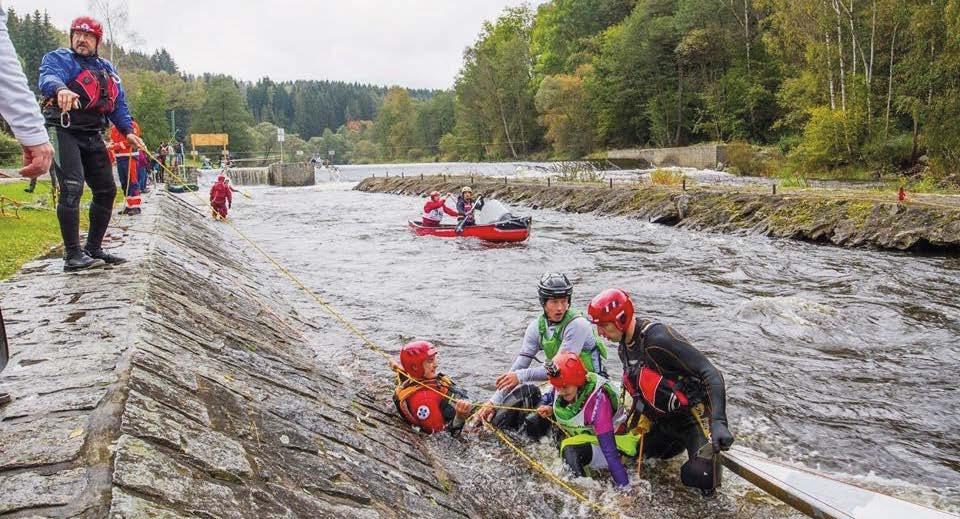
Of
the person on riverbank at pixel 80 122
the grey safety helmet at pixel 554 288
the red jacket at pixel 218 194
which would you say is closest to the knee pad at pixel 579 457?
the grey safety helmet at pixel 554 288

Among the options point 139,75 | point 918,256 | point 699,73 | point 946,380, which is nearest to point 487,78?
point 699,73

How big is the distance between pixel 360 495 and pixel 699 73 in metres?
61.7

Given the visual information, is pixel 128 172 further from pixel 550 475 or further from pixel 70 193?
pixel 550 475

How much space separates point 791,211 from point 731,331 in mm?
10740

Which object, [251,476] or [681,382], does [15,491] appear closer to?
[251,476]

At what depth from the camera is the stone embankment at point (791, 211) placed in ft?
46.8

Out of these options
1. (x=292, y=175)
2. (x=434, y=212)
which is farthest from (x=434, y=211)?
(x=292, y=175)

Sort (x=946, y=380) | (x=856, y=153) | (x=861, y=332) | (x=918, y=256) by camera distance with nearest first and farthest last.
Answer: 1. (x=946, y=380)
2. (x=861, y=332)
3. (x=918, y=256)
4. (x=856, y=153)

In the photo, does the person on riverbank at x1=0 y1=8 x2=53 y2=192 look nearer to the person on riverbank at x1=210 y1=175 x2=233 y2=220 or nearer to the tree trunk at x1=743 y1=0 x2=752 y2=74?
the person on riverbank at x1=210 y1=175 x2=233 y2=220

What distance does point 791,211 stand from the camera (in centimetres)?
1794

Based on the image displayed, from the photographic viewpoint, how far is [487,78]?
8269 cm

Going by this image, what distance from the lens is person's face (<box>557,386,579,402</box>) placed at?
514 centimetres

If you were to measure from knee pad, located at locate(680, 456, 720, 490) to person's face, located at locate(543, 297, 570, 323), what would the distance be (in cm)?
172

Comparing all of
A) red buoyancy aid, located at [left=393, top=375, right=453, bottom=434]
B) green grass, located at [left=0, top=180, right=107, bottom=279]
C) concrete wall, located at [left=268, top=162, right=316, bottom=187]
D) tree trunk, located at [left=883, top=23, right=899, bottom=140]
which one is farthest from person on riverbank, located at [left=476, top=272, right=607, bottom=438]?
concrete wall, located at [left=268, top=162, right=316, bottom=187]
